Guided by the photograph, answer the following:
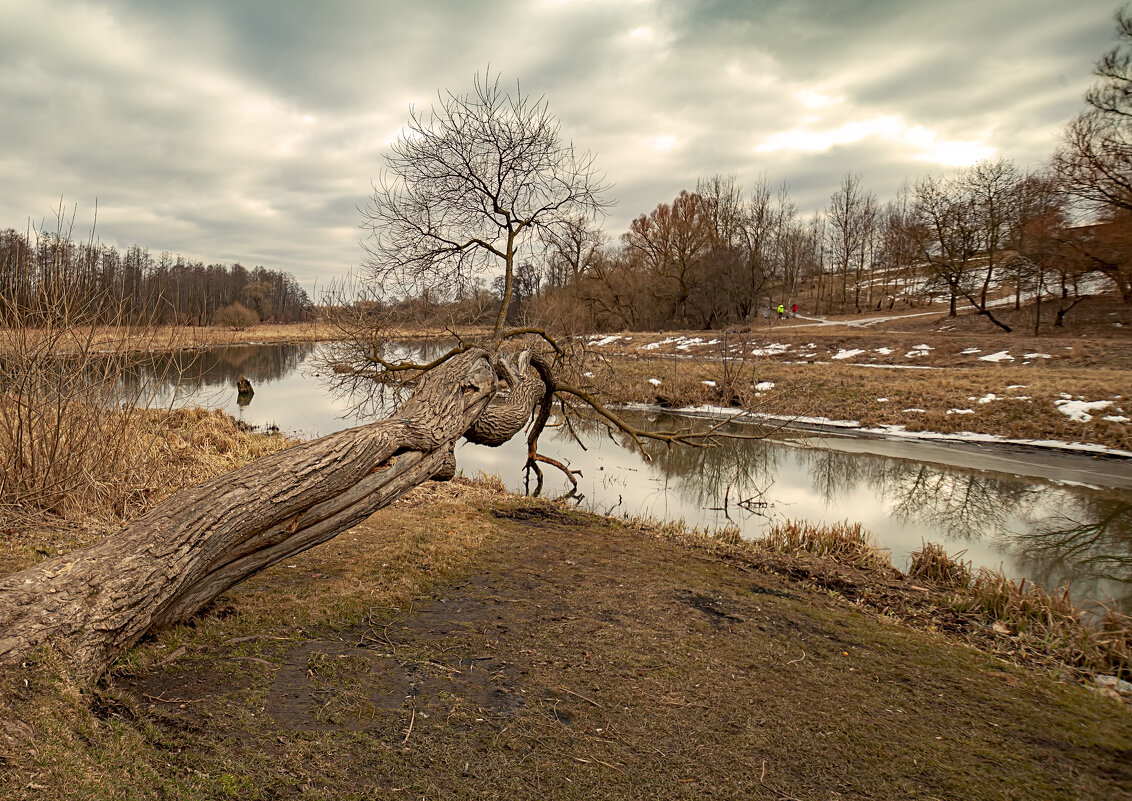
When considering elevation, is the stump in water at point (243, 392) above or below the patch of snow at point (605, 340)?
below

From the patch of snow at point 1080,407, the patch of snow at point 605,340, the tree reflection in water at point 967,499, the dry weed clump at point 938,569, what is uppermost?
the patch of snow at point 605,340

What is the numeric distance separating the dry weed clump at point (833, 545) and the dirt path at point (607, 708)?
214 centimetres

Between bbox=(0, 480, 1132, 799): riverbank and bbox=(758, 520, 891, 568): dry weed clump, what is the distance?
1487mm

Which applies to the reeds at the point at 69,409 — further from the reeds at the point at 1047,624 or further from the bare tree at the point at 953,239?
the bare tree at the point at 953,239

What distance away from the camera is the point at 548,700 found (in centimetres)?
321

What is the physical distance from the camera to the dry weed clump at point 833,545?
6.90 m

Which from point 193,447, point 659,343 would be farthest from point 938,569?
point 659,343

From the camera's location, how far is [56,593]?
8.63 feet

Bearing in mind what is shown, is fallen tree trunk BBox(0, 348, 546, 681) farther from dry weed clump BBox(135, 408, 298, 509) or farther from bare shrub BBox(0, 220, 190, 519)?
bare shrub BBox(0, 220, 190, 519)

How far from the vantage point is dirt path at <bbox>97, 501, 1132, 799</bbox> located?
2.54 m

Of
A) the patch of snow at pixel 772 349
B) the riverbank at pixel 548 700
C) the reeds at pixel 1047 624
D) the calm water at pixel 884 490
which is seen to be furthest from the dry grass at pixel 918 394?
the riverbank at pixel 548 700

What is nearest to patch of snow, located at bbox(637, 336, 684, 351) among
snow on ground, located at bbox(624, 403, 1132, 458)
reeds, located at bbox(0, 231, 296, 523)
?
snow on ground, located at bbox(624, 403, 1132, 458)

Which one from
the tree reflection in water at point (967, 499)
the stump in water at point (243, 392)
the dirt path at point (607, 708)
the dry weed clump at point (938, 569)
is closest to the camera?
the dirt path at point (607, 708)

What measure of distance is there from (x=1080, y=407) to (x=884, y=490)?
7377 millimetres
